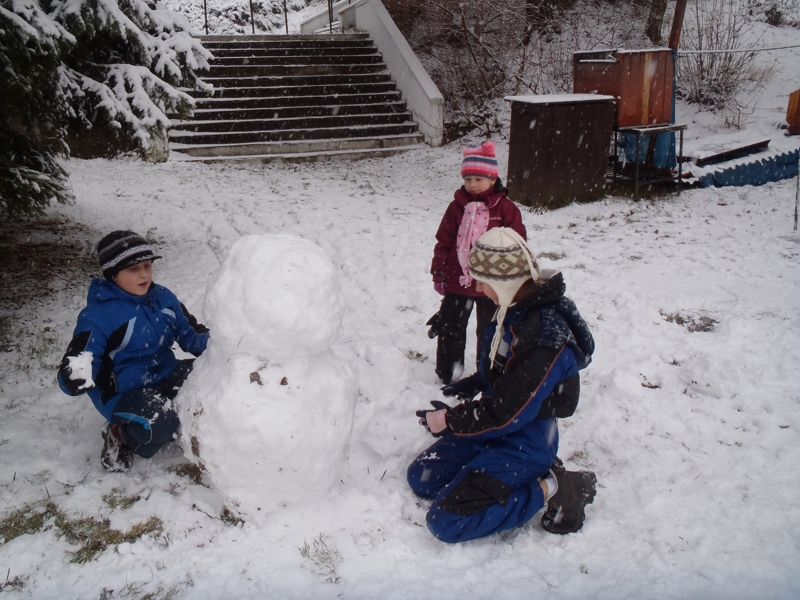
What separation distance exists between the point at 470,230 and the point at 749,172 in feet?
20.9

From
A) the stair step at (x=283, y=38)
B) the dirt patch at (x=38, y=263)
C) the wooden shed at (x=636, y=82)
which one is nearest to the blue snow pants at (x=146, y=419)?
the dirt patch at (x=38, y=263)

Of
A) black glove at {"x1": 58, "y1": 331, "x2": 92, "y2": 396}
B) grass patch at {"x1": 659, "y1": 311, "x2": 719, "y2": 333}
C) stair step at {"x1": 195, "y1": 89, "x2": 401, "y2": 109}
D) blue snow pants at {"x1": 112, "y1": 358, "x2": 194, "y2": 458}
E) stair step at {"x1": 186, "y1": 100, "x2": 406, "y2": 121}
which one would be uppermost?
stair step at {"x1": 195, "y1": 89, "x2": 401, "y2": 109}

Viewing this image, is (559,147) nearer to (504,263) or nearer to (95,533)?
(504,263)

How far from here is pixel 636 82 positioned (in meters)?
7.57

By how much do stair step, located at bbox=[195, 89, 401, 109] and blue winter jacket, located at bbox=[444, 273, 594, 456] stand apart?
427 inches

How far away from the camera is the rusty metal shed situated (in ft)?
23.4

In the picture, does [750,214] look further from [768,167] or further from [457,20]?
[457,20]

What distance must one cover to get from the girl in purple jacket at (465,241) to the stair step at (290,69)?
10634 mm

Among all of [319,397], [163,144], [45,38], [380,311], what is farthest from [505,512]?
[163,144]

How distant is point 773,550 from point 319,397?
1955 mm

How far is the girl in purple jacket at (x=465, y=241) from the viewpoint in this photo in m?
3.46

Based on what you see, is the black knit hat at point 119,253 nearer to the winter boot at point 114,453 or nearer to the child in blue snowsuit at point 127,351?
the child in blue snowsuit at point 127,351

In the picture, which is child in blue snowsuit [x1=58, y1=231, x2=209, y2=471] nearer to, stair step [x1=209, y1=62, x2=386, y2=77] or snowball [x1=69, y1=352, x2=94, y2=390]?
snowball [x1=69, y1=352, x2=94, y2=390]

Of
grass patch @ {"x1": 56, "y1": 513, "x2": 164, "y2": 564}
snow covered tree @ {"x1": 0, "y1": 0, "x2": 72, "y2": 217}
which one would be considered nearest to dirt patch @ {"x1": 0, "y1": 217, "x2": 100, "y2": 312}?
snow covered tree @ {"x1": 0, "y1": 0, "x2": 72, "y2": 217}
